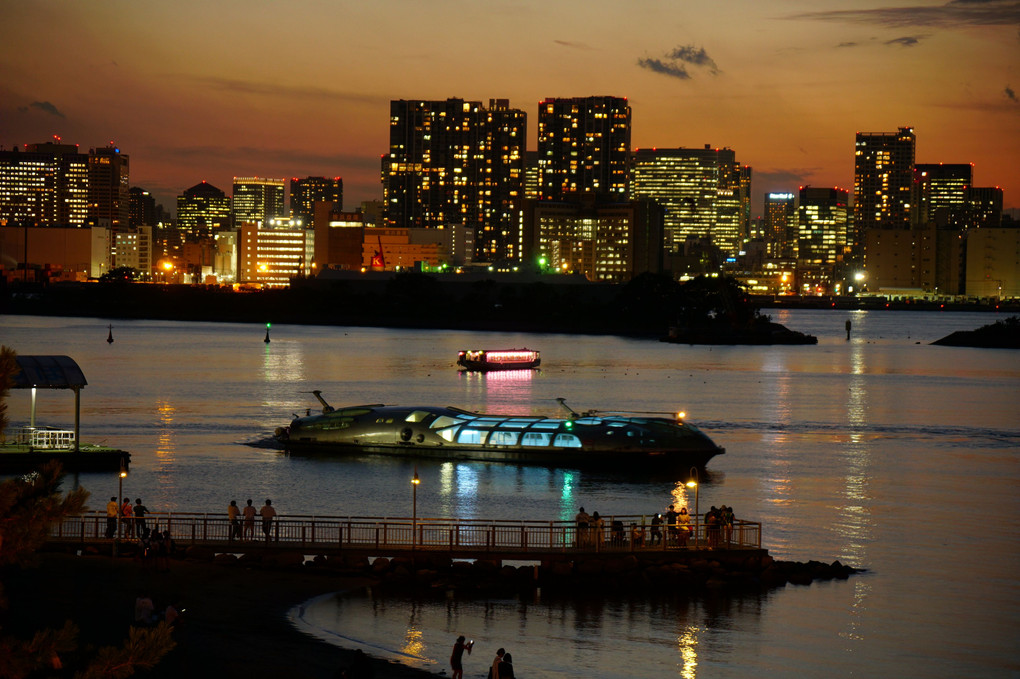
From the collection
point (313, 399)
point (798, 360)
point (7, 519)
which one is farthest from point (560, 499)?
point (798, 360)

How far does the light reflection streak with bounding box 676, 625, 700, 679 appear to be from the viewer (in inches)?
1078

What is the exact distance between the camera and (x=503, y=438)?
6188 centimetres

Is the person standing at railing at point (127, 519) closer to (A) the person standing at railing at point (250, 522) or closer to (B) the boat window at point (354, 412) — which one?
(A) the person standing at railing at point (250, 522)

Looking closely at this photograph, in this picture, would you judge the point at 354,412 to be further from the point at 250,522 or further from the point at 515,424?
the point at 250,522

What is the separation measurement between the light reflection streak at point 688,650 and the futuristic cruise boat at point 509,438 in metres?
29.5

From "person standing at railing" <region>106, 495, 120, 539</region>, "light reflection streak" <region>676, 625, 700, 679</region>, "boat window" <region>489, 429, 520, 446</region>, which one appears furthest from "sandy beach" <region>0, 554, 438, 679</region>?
"boat window" <region>489, 429, 520, 446</region>

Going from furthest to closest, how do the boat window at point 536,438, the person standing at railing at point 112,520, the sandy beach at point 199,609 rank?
the boat window at point 536,438
the person standing at railing at point 112,520
the sandy beach at point 199,609

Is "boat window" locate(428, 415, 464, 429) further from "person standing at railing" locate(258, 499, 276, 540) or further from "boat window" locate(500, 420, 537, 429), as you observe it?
"person standing at railing" locate(258, 499, 276, 540)

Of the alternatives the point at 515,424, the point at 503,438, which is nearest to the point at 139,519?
the point at 503,438

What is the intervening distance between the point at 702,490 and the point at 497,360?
79.4 meters

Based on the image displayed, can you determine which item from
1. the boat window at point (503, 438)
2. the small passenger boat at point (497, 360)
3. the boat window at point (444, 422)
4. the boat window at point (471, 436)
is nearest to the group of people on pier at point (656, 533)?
the boat window at point (503, 438)

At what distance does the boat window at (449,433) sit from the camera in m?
62.2

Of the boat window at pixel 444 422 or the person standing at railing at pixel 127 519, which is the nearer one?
the person standing at railing at pixel 127 519

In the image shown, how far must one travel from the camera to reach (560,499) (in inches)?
2019
